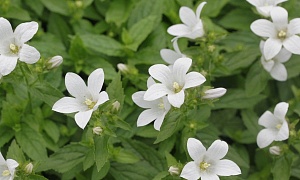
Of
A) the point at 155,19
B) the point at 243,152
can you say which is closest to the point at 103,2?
the point at 155,19

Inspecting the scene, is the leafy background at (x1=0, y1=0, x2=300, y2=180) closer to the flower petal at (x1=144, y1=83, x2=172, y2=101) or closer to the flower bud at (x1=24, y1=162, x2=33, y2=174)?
the flower bud at (x1=24, y1=162, x2=33, y2=174)

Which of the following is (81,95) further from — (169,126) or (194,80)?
(194,80)

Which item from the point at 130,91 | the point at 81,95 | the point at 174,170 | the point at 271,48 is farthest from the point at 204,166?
the point at 130,91

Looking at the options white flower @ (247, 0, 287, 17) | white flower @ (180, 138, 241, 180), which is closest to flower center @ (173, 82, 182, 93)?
white flower @ (180, 138, 241, 180)

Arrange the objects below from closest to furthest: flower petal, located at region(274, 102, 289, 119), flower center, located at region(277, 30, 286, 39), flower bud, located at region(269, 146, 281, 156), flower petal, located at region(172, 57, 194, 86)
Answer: flower petal, located at region(172, 57, 194, 86) → flower petal, located at region(274, 102, 289, 119) → flower bud, located at region(269, 146, 281, 156) → flower center, located at region(277, 30, 286, 39)

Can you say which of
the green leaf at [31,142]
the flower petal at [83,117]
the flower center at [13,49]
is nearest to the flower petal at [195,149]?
the flower petal at [83,117]

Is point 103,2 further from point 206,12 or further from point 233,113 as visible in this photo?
point 233,113

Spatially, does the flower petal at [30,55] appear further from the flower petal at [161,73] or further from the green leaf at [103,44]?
the green leaf at [103,44]
